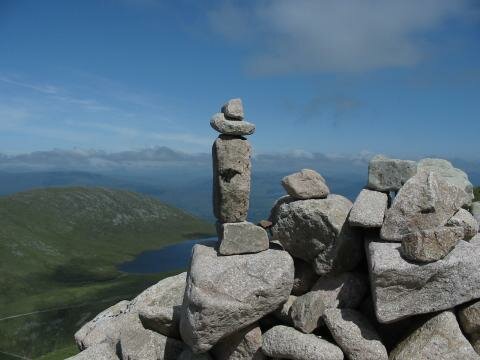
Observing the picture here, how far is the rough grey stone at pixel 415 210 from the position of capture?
19.3 meters

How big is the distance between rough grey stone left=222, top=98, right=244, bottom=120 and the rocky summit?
2.2 inches

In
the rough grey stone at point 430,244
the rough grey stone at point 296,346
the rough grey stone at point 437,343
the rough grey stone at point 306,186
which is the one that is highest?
the rough grey stone at point 306,186

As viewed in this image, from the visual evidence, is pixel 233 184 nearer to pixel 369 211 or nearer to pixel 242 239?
pixel 242 239

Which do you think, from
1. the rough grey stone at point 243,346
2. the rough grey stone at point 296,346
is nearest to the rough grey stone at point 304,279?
the rough grey stone at point 243,346

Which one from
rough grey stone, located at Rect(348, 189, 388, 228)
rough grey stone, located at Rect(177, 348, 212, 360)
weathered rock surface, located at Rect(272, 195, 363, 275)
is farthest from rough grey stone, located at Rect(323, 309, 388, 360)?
rough grey stone, located at Rect(177, 348, 212, 360)

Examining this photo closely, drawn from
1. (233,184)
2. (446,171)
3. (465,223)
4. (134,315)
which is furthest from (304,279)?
(446,171)

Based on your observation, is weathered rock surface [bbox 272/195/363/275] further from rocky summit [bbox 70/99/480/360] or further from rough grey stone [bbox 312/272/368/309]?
rough grey stone [bbox 312/272/368/309]

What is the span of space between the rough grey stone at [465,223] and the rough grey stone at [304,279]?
23.7 feet

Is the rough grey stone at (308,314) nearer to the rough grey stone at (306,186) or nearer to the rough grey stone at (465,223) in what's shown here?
the rough grey stone at (306,186)

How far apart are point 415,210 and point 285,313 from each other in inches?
311

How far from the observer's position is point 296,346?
18.6 metres

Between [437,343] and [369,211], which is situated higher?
[369,211]

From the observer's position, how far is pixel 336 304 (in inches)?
800

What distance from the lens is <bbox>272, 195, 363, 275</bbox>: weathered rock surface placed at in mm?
21047
